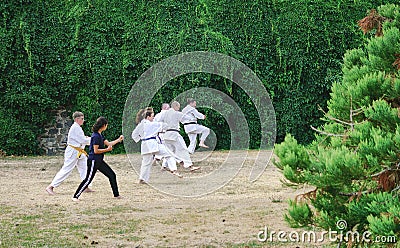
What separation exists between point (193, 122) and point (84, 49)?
17.7 ft

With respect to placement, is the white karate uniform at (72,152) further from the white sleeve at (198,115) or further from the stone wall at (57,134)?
the stone wall at (57,134)

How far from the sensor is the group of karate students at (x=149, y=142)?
10859 mm

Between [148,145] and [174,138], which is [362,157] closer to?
[148,145]

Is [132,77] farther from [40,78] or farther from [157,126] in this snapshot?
[157,126]

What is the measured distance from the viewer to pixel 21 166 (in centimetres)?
1634

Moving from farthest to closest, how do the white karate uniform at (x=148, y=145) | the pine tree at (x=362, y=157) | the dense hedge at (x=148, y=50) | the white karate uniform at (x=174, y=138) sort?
the dense hedge at (x=148, y=50) → the white karate uniform at (x=174, y=138) → the white karate uniform at (x=148, y=145) → the pine tree at (x=362, y=157)

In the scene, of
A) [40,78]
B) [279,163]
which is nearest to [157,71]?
[40,78]

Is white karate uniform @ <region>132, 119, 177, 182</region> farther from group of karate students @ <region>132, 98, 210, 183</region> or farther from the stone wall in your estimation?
the stone wall

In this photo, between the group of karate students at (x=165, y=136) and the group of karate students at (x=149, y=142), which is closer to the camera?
the group of karate students at (x=149, y=142)

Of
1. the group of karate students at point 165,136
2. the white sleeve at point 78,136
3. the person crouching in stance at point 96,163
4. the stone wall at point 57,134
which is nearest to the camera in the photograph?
the person crouching in stance at point 96,163

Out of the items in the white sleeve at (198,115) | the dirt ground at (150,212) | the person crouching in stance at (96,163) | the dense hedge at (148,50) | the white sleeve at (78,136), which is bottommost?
the dirt ground at (150,212)

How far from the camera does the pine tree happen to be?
3.52 meters
